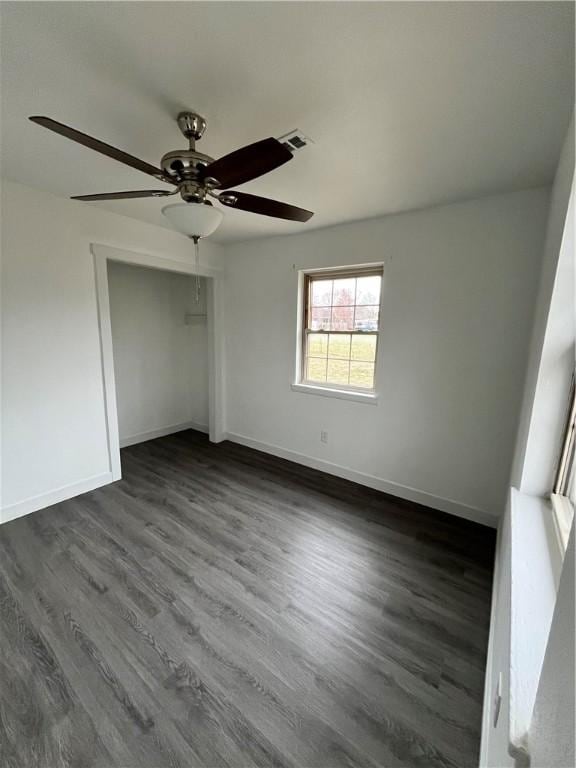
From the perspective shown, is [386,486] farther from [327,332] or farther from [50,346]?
[50,346]

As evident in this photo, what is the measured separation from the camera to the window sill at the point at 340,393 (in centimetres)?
294

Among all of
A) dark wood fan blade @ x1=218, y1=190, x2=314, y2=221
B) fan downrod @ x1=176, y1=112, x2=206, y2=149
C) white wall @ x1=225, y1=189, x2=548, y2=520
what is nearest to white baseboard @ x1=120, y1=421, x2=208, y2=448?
white wall @ x1=225, y1=189, x2=548, y2=520

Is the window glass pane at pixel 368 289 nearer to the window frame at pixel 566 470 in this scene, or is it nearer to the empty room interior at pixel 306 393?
the empty room interior at pixel 306 393

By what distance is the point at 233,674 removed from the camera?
1386mm

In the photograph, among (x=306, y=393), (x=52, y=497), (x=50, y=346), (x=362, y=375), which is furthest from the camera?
(x=306, y=393)

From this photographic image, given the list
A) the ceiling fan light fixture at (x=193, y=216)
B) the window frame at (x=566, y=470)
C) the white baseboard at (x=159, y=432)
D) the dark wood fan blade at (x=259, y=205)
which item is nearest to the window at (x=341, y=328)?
the dark wood fan blade at (x=259, y=205)

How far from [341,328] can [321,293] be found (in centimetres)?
45

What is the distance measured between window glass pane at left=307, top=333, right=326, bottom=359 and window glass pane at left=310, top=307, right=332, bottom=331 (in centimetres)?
7

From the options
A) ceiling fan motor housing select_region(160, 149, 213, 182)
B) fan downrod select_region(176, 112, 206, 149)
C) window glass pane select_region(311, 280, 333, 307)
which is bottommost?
window glass pane select_region(311, 280, 333, 307)

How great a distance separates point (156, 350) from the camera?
423 centimetres

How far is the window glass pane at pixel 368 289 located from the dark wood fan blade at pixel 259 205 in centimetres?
136

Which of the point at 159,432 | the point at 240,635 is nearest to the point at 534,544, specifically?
the point at 240,635

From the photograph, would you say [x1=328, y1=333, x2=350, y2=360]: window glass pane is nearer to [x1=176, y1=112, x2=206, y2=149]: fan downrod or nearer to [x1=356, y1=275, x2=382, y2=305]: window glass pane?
[x1=356, y1=275, x2=382, y2=305]: window glass pane

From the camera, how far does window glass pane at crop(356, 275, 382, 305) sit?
288 centimetres
